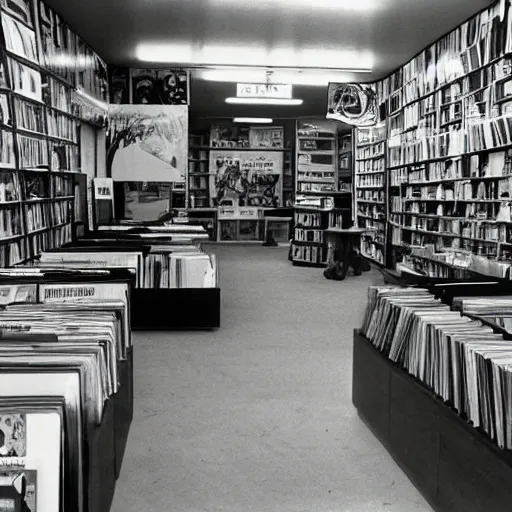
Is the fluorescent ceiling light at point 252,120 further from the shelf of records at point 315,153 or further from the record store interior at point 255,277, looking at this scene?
the record store interior at point 255,277

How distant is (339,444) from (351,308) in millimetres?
4074

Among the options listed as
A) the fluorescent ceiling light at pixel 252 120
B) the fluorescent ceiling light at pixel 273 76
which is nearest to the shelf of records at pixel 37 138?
the fluorescent ceiling light at pixel 273 76

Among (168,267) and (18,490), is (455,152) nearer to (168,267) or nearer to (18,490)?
(168,267)

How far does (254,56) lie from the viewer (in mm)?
10672

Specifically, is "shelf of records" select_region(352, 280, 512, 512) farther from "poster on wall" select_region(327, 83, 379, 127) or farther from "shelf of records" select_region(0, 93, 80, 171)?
"poster on wall" select_region(327, 83, 379, 127)

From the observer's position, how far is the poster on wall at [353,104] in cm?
1120

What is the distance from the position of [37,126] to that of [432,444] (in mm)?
6068

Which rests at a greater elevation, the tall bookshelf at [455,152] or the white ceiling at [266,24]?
the white ceiling at [266,24]

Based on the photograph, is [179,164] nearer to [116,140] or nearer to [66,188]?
[116,140]

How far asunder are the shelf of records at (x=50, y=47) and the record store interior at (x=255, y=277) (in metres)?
0.05

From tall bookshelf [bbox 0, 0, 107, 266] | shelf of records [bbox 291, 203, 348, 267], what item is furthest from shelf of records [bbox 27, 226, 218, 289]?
shelf of records [bbox 291, 203, 348, 267]

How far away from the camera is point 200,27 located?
29.1 ft

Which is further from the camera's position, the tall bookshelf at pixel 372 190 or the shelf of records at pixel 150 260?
the tall bookshelf at pixel 372 190

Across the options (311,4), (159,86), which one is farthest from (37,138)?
(159,86)
